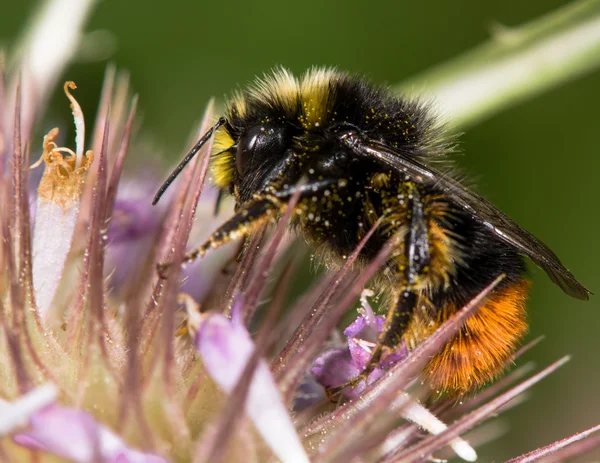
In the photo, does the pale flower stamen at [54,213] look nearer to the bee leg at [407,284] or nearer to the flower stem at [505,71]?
the bee leg at [407,284]

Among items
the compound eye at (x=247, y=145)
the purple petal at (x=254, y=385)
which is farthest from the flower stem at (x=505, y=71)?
the purple petal at (x=254, y=385)

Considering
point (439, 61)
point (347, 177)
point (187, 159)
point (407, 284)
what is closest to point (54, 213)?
point (187, 159)

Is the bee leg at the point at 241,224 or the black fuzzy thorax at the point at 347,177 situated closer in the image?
the bee leg at the point at 241,224

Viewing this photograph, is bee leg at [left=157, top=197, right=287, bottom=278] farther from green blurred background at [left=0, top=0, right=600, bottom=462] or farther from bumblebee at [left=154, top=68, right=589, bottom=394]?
green blurred background at [left=0, top=0, right=600, bottom=462]

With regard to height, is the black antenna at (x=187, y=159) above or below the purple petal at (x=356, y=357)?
above

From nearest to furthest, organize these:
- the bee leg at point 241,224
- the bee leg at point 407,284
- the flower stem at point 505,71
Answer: the bee leg at point 241,224 < the bee leg at point 407,284 < the flower stem at point 505,71

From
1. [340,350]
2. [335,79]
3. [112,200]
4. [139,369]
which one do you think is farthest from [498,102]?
[139,369]

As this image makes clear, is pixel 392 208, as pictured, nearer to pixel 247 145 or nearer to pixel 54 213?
pixel 247 145
